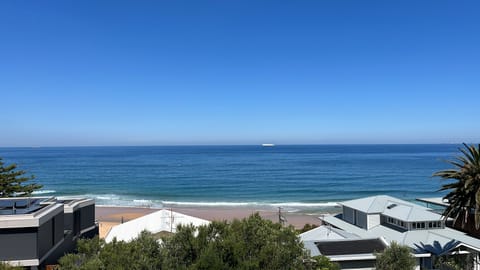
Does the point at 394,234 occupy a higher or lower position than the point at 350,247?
lower

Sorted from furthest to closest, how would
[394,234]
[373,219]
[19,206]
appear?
[373,219], [394,234], [19,206]

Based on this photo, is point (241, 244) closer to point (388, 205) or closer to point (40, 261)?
point (40, 261)

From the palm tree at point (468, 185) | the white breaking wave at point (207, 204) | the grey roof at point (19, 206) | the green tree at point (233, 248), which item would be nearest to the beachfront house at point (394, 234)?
the palm tree at point (468, 185)

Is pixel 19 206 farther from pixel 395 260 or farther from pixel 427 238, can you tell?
pixel 427 238


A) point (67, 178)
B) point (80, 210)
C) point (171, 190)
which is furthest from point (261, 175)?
point (80, 210)

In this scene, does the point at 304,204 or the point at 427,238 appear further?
the point at 304,204

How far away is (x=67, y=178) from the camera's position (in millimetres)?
88250

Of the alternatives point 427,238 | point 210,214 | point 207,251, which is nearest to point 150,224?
point 207,251

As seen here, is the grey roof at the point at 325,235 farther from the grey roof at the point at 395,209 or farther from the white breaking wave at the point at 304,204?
the white breaking wave at the point at 304,204

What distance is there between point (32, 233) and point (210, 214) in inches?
1399

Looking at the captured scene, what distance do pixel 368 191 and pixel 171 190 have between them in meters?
38.3

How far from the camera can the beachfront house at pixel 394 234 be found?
21.0 metres

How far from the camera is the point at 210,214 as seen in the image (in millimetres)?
49906

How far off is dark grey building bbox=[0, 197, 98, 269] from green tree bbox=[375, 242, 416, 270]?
51.9 feet
